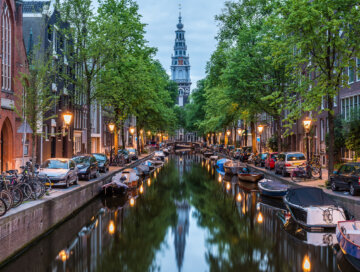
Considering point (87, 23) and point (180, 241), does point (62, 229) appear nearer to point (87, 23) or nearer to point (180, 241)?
point (180, 241)

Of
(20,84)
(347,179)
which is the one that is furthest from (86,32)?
(347,179)

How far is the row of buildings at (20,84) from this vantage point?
26.3m

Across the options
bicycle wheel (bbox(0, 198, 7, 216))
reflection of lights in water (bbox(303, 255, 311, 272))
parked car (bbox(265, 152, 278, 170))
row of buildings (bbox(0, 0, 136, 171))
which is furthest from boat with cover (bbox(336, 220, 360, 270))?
parked car (bbox(265, 152, 278, 170))

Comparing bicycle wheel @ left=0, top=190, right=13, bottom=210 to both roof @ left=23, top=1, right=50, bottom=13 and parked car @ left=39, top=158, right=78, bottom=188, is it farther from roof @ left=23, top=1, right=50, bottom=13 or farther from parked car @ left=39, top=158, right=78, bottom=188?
roof @ left=23, top=1, right=50, bottom=13

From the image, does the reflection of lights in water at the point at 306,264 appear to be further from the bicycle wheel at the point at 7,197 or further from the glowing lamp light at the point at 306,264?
the bicycle wheel at the point at 7,197

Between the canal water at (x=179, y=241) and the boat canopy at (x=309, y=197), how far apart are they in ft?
3.53

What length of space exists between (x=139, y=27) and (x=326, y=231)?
3053 centimetres

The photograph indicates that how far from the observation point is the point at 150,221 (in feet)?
63.9

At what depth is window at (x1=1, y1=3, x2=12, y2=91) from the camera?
2681 centimetres

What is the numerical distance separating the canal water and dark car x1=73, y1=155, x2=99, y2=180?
209 centimetres

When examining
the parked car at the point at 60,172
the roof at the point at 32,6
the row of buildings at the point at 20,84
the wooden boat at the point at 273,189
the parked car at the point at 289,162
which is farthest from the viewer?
the roof at the point at 32,6

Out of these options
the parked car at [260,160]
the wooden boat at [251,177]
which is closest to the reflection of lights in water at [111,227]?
the wooden boat at [251,177]

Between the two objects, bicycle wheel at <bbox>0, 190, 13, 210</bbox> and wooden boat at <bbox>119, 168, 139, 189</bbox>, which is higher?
bicycle wheel at <bbox>0, 190, 13, 210</bbox>

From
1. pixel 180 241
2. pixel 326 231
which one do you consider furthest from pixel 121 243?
pixel 326 231
